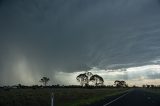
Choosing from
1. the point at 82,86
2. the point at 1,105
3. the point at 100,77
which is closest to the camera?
the point at 1,105

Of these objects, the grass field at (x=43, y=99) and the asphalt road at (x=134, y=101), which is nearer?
the asphalt road at (x=134, y=101)

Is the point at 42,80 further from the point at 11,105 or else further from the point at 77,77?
the point at 11,105

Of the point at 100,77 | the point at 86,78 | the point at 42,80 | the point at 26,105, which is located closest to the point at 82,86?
the point at 86,78

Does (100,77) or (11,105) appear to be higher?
(100,77)

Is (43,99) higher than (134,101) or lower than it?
higher

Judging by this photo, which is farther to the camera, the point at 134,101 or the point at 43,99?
the point at 43,99

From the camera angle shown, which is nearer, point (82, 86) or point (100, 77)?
point (82, 86)

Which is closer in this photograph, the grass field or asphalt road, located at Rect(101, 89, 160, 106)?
asphalt road, located at Rect(101, 89, 160, 106)

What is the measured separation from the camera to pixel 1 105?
2264 centimetres

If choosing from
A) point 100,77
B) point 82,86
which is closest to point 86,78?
point 82,86

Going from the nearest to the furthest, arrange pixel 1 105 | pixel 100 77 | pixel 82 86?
1. pixel 1 105
2. pixel 82 86
3. pixel 100 77

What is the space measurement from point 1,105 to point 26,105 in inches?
82.9

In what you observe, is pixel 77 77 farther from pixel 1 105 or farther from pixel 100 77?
pixel 1 105

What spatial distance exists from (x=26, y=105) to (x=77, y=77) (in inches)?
5890
